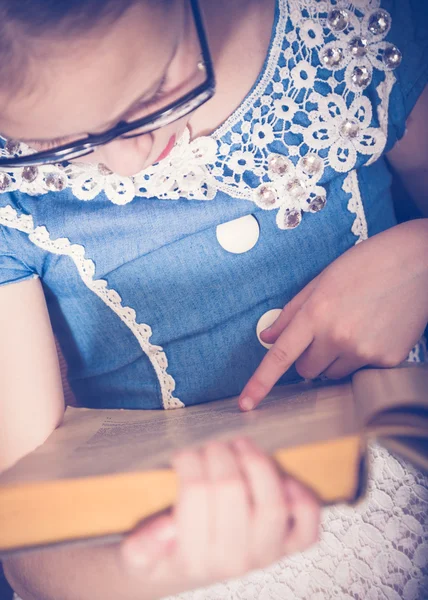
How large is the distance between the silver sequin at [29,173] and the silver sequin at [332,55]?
1.00 ft

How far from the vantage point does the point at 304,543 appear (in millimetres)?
204

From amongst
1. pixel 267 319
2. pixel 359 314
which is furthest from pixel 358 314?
pixel 267 319

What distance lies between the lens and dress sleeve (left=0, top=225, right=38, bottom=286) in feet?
1.45

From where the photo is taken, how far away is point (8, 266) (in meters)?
0.45

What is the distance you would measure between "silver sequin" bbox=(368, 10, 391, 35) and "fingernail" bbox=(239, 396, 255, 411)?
37 centimetres

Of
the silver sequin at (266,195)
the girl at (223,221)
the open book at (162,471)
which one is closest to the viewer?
the open book at (162,471)

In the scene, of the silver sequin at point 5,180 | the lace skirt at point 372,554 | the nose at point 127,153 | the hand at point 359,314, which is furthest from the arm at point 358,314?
the silver sequin at point 5,180

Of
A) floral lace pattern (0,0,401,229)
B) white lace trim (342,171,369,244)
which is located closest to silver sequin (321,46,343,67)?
floral lace pattern (0,0,401,229)

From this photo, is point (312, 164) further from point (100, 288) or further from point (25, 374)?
point (25, 374)

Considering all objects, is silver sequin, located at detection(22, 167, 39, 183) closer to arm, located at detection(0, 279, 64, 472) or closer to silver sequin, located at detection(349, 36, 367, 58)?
arm, located at detection(0, 279, 64, 472)

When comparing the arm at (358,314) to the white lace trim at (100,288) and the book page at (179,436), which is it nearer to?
the book page at (179,436)

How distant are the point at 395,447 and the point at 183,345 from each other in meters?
0.31

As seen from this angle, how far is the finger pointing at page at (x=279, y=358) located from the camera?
0.37 m

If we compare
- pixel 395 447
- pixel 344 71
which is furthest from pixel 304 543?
pixel 344 71
